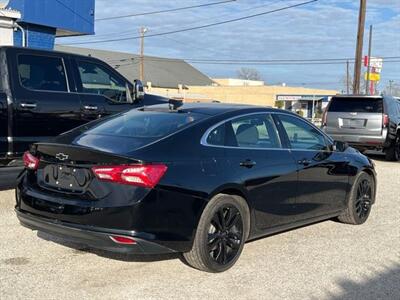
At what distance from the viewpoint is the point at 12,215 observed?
7.32 meters

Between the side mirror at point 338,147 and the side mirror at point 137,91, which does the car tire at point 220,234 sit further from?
the side mirror at point 137,91

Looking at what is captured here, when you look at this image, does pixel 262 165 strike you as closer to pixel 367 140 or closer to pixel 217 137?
pixel 217 137

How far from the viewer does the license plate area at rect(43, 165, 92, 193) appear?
16.0ft

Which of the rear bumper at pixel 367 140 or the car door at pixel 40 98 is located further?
the rear bumper at pixel 367 140

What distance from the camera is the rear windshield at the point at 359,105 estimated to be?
14.7 meters

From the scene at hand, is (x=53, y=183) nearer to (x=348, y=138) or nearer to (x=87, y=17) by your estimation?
(x=348, y=138)

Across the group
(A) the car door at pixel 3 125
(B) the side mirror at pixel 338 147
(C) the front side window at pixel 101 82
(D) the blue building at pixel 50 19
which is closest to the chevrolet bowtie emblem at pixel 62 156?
(A) the car door at pixel 3 125

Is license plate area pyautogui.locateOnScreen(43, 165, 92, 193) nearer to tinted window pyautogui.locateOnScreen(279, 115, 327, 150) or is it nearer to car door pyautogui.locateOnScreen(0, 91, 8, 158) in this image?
tinted window pyautogui.locateOnScreen(279, 115, 327, 150)

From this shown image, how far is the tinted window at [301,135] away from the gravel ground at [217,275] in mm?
1107

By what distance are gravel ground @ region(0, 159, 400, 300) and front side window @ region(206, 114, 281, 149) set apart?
1.18 meters

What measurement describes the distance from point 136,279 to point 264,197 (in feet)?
5.21

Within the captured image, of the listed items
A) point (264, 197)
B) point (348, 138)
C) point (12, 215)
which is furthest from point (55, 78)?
point (348, 138)

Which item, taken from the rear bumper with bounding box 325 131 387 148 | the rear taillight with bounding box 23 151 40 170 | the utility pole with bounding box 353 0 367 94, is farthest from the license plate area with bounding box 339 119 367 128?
the rear taillight with bounding box 23 151 40 170

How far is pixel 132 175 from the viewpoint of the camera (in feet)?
15.4
